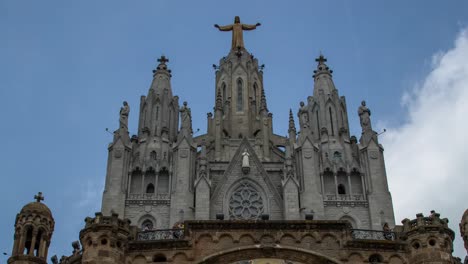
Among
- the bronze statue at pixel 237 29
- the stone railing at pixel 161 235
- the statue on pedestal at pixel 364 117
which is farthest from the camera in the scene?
the bronze statue at pixel 237 29

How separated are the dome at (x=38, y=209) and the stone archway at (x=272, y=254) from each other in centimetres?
770

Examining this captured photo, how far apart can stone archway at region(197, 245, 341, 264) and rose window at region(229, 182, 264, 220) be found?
2535 cm

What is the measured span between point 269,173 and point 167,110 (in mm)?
9886

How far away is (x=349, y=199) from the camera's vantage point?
54062 mm

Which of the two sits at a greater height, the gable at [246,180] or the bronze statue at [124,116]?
the bronze statue at [124,116]

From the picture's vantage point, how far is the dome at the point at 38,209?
29641 millimetres

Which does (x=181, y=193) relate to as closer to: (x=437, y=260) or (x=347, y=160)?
(x=347, y=160)

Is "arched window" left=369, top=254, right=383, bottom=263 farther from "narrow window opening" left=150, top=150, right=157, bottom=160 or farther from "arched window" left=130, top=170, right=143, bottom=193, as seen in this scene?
"narrow window opening" left=150, top=150, right=157, bottom=160

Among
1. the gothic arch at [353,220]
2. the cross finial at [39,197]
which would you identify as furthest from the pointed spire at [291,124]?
the cross finial at [39,197]

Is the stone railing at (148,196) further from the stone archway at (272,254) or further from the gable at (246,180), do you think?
the stone archway at (272,254)

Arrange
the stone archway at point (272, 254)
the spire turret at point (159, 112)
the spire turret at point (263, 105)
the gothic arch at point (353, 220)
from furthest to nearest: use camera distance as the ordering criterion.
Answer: the spire turret at point (263, 105) < the spire turret at point (159, 112) < the gothic arch at point (353, 220) < the stone archway at point (272, 254)

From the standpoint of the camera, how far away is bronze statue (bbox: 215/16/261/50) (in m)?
71.8

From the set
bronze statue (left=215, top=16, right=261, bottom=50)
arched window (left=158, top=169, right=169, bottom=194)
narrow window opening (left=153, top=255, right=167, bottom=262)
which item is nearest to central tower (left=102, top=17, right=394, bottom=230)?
arched window (left=158, top=169, right=169, bottom=194)

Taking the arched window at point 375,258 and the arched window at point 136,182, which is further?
the arched window at point 136,182
